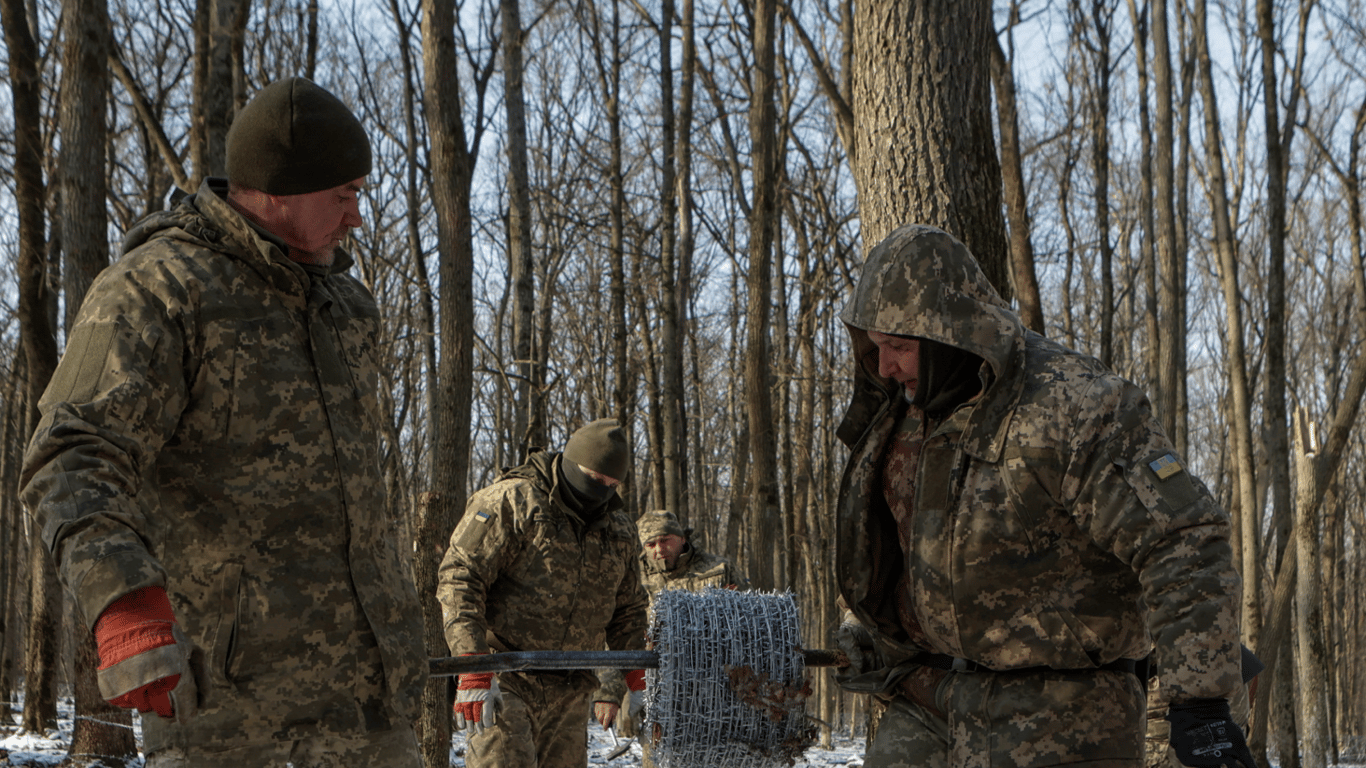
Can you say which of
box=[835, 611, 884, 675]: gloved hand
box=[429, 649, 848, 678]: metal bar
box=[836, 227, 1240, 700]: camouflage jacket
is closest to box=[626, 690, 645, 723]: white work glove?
box=[429, 649, 848, 678]: metal bar

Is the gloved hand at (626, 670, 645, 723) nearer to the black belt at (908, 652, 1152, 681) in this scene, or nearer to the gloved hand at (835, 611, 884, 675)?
the gloved hand at (835, 611, 884, 675)

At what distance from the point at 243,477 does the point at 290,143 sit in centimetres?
86

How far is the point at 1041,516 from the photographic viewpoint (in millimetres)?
2846

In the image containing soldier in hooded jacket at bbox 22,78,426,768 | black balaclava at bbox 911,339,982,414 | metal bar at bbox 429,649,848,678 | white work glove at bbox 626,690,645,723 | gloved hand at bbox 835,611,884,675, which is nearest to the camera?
soldier in hooded jacket at bbox 22,78,426,768

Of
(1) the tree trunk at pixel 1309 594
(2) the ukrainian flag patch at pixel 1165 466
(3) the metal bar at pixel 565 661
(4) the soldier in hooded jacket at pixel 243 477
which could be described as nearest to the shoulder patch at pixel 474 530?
(3) the metal bar at pixel 565 661

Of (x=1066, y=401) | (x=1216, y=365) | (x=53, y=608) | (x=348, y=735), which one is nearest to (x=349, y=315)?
(x=348, y=735)

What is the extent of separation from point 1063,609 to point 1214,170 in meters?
12.8

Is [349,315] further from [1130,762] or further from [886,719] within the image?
[1130,762]

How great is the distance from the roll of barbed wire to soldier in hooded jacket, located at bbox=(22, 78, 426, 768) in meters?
1.15

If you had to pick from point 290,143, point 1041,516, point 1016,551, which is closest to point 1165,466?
point 1041,516

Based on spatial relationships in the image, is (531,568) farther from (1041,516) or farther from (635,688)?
(1041,516)

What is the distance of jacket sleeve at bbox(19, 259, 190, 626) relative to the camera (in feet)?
7.10

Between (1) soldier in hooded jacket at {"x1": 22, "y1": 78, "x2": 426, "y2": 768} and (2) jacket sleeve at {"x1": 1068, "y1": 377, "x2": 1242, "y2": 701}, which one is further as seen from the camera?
(2) jacket sleeve at {"x1": 1068, "y1": 377, "x2": 1242, "y2": 701}

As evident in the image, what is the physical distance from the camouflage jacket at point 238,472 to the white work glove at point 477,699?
6.68ft
